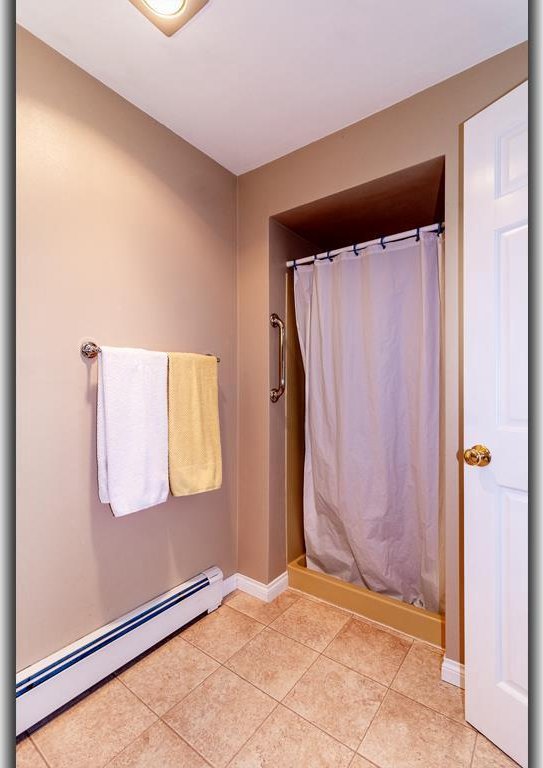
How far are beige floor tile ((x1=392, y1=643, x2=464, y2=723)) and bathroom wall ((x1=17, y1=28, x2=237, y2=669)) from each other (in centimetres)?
98

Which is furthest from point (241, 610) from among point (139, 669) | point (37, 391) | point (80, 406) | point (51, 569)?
point (37, 391)

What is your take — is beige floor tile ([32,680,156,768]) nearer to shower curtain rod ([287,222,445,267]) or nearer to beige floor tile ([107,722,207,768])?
beige floor tile ([107,722,207,768])

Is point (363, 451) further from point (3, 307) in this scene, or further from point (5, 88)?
point (5, 88)

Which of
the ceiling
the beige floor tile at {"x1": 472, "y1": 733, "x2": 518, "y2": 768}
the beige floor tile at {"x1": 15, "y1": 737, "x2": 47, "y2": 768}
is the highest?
the ceiling

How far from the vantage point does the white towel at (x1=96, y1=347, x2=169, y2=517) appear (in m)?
1.25

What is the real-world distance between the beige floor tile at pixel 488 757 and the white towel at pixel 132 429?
1294 millimetres

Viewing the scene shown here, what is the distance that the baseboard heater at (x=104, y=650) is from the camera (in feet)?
3.59

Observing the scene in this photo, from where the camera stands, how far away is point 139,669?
135cm

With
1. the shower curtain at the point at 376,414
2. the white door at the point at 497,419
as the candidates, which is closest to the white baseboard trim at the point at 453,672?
the white door at the point at 497,419

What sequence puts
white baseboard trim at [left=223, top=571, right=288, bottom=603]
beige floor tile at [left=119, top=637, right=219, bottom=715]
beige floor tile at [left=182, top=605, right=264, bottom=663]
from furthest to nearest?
white baseboard trim at [left=223, top=571, right=288, bottom=603]
beige floor tile at [left=182, top=605, right=264, bottom=663]
beige floor tile at [left=119, top=637, right=219, bottom=715]

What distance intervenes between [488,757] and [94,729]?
4.00ft

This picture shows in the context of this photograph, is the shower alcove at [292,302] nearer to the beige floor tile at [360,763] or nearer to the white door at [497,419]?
the white door at [497,419]

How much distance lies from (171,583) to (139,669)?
0.31 metres

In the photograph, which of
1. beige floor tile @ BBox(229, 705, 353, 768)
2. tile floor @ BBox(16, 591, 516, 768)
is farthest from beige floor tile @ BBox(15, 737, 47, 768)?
beige floor tile @ BBox(229, 705, 353, 768)
